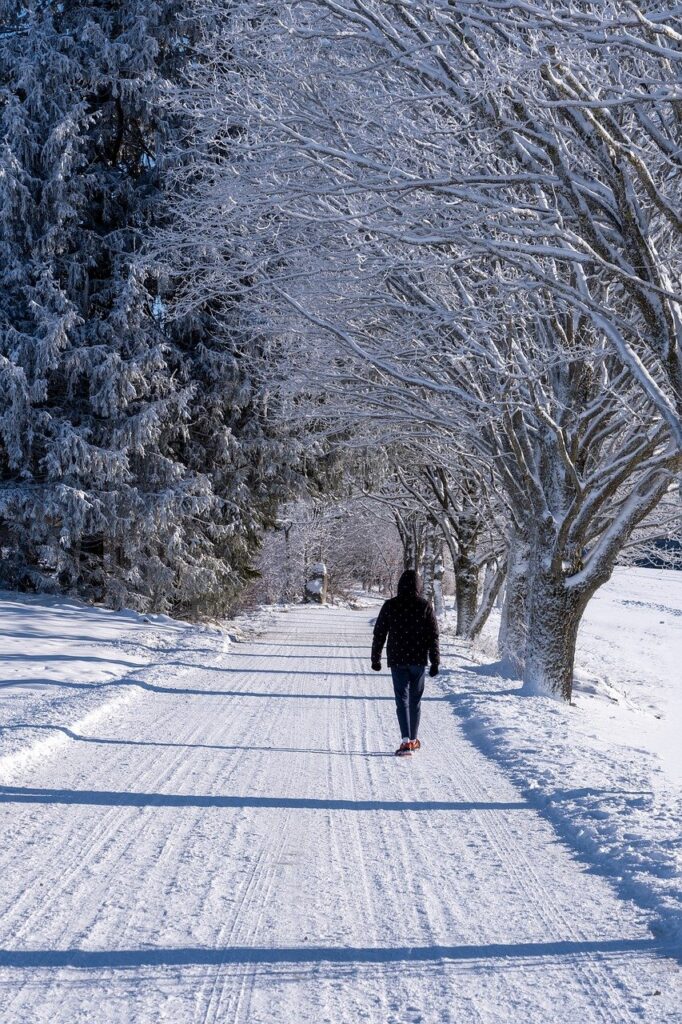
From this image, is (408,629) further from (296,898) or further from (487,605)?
(487,605)

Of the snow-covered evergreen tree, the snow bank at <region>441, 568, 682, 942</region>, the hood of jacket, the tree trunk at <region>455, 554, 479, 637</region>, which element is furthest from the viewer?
the tree trunk at <region>455, 554, 479, 637</region>

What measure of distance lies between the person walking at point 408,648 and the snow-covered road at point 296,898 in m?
0.35

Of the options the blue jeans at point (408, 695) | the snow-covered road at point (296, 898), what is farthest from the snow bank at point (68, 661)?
the blue jeans at point (408, 695)

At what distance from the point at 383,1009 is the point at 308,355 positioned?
14.2 metres

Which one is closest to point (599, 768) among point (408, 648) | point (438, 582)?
point (408, 648)

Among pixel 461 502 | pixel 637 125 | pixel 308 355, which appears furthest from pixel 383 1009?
pixel 461 502

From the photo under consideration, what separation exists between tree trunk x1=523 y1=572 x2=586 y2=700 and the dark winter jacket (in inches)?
197

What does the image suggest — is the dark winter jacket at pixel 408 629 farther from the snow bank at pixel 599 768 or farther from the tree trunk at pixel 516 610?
the tree trunk at pixel 516 610

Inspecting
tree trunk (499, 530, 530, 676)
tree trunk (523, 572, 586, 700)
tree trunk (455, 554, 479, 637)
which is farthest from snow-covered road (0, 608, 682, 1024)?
tree trunk (455, 554, 479, 637)

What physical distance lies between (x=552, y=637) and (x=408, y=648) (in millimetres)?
5501

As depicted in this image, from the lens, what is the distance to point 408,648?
902 cm

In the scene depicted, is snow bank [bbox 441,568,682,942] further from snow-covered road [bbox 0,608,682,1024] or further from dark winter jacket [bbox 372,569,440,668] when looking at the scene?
dark winter jacket [bbox 372,569,440,668]

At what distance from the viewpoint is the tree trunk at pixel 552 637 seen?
45.4ft

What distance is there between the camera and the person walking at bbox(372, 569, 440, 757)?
349 inches
